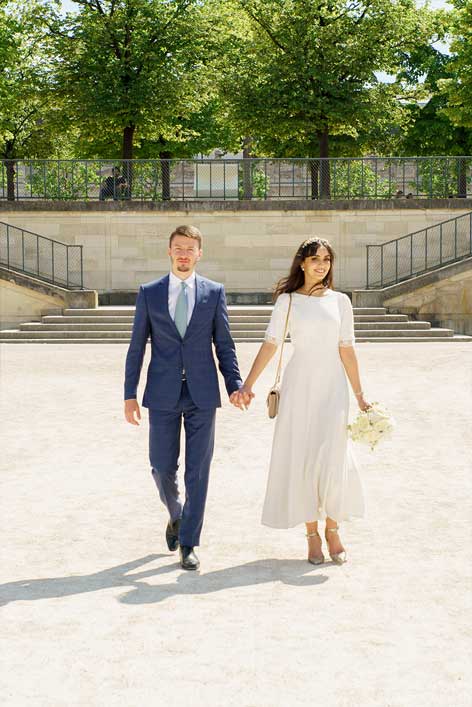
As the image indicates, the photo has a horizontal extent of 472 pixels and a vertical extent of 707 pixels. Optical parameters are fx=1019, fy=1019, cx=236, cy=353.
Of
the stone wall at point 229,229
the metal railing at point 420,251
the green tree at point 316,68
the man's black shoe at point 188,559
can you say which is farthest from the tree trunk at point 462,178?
the man's black shoe at point 188,559

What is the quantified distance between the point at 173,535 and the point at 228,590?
2.78ft

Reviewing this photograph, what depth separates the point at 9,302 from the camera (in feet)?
83.1

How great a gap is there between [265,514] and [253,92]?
87.6ft

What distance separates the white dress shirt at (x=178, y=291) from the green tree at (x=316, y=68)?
25.6 meters

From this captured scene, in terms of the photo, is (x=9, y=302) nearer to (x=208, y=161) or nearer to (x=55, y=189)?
(x=55, y=189)

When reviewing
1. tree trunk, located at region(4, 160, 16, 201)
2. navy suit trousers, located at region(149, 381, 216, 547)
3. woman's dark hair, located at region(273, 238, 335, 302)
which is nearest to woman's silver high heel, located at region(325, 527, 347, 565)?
navy suit trousers, located at region(149, 381, 216, 547)

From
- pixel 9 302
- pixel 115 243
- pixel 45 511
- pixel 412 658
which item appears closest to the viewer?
pixel 412 658

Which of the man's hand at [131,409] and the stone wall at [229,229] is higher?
the stone wall at [229,229]

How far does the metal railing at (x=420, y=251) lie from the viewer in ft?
92.5

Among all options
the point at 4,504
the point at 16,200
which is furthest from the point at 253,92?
the point at 4,504

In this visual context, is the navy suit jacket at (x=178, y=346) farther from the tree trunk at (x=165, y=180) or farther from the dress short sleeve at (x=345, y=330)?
the tree trunk at (x=165, y=180)

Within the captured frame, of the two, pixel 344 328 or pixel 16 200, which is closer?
pixel 344 328

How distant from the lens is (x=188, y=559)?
567 centimetres

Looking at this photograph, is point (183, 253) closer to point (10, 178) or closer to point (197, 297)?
point (197, 297)
